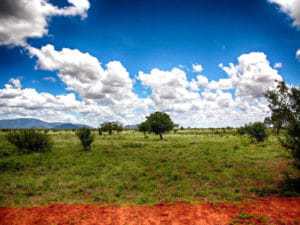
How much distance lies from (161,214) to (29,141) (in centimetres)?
2891

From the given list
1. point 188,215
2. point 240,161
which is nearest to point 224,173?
point 240,161

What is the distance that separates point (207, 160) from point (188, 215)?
1593 centimetres

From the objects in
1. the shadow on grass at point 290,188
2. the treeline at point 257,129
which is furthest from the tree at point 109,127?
the shadow on grass at point 290,188

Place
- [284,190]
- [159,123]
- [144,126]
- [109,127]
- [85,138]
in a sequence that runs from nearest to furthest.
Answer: [284,190] → [85,138] → [159,123] → [144,126] → [109,127]

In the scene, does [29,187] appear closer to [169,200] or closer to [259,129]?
[169,200]

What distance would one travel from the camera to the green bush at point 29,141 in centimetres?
3509

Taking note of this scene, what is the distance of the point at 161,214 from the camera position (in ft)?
37.0

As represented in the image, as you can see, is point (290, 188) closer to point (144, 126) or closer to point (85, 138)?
point (85, 138)

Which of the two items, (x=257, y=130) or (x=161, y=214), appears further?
(x=257, y=130)

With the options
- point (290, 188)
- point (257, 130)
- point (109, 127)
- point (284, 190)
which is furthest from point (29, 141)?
point (109, 127)

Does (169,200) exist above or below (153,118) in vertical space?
below

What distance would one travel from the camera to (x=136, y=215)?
1120 cm

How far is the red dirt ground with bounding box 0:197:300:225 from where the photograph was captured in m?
10.4

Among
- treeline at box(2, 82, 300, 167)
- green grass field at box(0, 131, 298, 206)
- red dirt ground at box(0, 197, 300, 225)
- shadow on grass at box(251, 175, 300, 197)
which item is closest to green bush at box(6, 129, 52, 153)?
treeline at box(2, 82, 300, 167)
